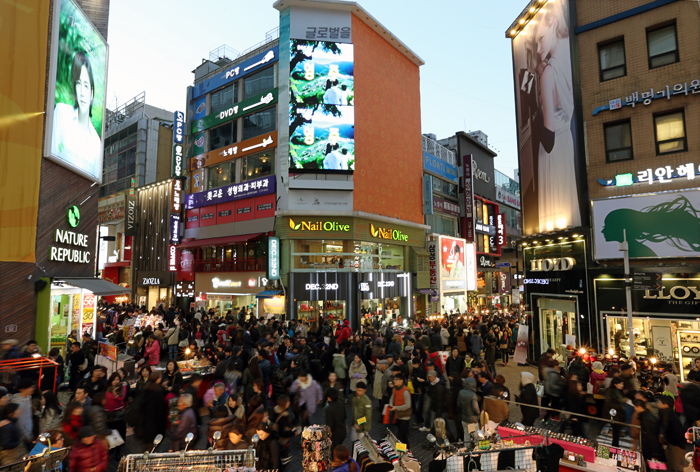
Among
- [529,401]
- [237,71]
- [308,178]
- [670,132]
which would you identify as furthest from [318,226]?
[529,401]

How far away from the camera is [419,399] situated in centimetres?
1119

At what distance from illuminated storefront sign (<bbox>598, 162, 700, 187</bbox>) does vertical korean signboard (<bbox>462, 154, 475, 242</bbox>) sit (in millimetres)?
22854

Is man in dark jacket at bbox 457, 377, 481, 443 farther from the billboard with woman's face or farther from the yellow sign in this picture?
the billboard with woman's face

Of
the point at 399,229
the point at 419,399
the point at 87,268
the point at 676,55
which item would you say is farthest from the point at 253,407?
the point at 399,229

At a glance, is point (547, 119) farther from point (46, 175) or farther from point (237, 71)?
point (237, 71)

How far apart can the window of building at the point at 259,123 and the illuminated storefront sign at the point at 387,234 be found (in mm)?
9476

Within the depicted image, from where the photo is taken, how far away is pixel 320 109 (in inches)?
1094

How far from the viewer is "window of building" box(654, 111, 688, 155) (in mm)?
14828

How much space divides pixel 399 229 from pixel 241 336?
57.3 ft

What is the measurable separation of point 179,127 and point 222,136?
12.6 feet

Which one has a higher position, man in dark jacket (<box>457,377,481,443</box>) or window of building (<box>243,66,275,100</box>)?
window of building (<box>243,66,275,100</box>)

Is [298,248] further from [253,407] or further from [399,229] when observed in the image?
[253,407]

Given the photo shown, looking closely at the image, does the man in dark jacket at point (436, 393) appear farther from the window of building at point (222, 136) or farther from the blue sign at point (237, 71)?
the window of building at point (222, 136)

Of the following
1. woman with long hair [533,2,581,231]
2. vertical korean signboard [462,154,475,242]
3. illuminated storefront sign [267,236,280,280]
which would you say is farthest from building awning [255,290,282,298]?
vertical korean signboard [462,154,475,242]
